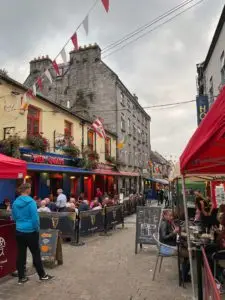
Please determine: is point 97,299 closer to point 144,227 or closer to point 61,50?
point 144,227

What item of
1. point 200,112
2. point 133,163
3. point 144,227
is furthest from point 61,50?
point 133,163

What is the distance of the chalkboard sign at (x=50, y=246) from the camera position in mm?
6452

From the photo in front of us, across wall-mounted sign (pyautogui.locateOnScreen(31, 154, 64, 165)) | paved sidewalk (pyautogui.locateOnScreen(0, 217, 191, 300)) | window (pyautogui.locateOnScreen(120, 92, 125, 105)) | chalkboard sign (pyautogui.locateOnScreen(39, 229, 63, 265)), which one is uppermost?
window (pyautogui.locateOnScreen(120, 92, 125, 105))

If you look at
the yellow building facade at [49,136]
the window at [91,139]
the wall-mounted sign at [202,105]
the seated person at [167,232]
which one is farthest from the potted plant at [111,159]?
the seated person at [167,232]

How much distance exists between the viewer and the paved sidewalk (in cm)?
488

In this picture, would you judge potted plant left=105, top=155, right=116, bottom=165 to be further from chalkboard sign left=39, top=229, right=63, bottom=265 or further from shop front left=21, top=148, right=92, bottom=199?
chalkboard sign left=39, top=229, right=63, bottom=265

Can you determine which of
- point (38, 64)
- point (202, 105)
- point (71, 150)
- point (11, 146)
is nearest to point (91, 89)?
point (38, 64)

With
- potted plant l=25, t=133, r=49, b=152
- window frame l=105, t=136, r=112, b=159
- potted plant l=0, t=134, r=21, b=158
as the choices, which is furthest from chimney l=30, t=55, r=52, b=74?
potted plant l=0, t=134, r=21, b=158

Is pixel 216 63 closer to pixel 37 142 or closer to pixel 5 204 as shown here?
pixel 37 142

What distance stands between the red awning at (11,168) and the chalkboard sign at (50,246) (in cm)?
177

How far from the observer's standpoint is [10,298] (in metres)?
4.70

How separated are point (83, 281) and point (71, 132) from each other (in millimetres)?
13956

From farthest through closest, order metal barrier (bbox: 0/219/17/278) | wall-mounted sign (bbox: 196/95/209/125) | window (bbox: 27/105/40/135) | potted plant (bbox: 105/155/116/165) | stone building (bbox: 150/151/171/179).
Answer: stone building (bbox: 150/151/171/179), potted plant (bbox: 105/155/116/165), wall-mounted sign (bbox: 196/95/209/125), window (bbox: 27/105/40/135), metal barrier (bbox: 0/219/17/278)

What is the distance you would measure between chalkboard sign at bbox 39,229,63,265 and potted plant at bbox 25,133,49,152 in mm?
7995
